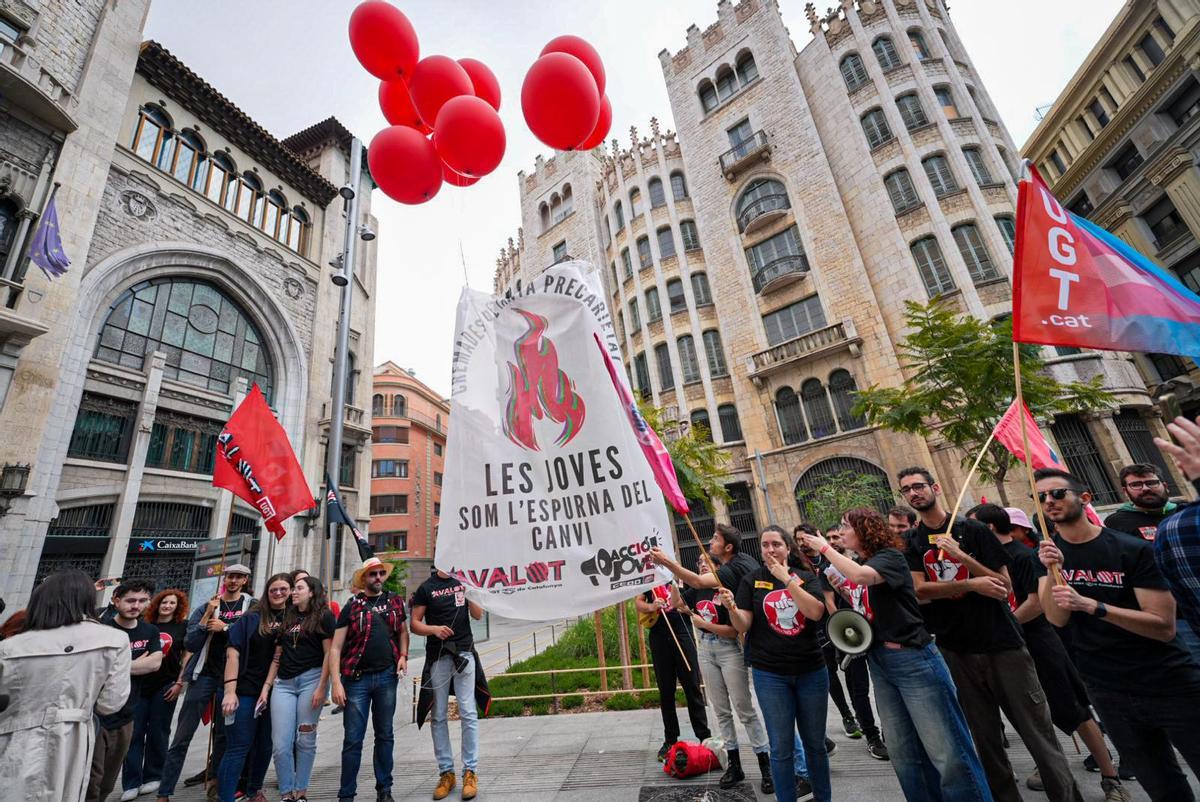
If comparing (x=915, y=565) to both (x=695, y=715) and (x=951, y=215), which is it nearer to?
(x=695, y=715)

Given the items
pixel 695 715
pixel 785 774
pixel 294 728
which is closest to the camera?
pixel 785 774

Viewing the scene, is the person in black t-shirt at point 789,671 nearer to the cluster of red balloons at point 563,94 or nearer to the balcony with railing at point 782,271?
the cluster of red balloons at point 563,94

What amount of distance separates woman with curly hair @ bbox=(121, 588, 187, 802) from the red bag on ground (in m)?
4.92

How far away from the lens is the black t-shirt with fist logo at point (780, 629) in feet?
11.3

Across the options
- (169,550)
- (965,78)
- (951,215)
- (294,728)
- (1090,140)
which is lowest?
(294,728)

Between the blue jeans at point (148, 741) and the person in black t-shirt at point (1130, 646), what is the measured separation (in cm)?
744

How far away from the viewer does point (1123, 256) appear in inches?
139

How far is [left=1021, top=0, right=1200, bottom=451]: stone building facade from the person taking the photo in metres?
16.2

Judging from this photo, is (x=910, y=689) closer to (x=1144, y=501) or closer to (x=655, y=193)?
(x=1144, y=501)

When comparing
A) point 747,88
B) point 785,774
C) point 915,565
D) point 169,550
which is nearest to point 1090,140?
point 747,88

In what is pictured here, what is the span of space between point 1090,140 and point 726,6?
17478mm

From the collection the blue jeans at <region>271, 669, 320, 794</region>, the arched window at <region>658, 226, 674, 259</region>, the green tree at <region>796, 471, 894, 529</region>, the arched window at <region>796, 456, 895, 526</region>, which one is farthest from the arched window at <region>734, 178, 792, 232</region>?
the blue jeans at <region>271, 669, 320, 794</region>

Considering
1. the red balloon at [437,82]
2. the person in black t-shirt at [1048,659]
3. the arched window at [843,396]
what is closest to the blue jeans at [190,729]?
the red balloon at [437,82]

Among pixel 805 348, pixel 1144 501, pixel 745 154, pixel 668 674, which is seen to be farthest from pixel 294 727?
pixel 745 154
